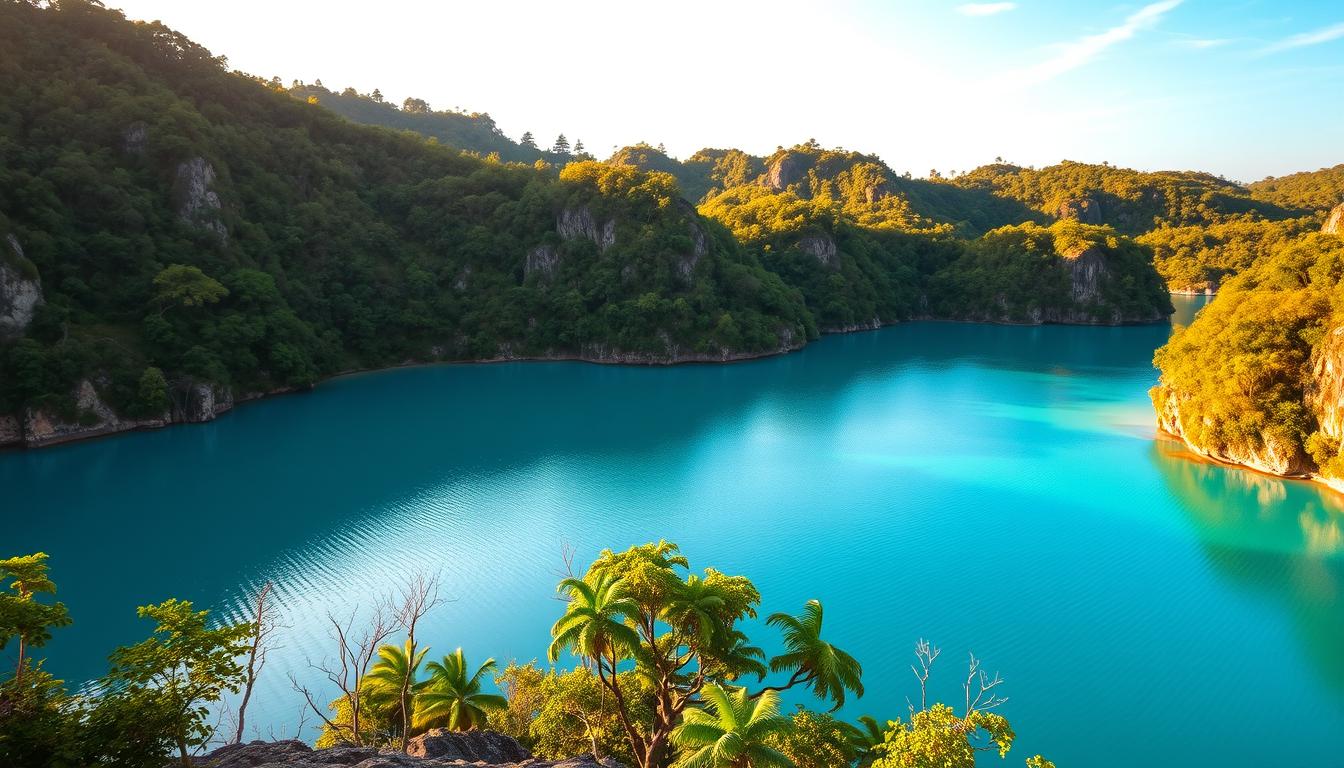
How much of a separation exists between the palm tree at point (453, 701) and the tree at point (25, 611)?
6.30m

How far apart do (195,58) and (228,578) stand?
2432 inches

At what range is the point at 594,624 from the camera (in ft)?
32.7

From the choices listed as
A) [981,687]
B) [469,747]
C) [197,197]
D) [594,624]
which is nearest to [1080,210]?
[197,197]

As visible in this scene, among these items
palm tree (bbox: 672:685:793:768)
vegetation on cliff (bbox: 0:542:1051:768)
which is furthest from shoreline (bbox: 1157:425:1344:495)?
palm tree (bbox: 672:685:793:768)

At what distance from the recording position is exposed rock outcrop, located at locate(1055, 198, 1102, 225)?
129 m

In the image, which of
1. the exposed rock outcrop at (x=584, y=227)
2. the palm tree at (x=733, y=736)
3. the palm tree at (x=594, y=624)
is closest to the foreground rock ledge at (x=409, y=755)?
the palm tree at (x=594, y=624)

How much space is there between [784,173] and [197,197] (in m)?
107

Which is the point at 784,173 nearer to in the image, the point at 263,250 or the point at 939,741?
the point at 263,250

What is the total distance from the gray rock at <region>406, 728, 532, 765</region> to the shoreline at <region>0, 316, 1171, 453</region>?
3557 cm

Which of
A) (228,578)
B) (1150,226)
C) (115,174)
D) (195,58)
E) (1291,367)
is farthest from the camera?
(1150,226)

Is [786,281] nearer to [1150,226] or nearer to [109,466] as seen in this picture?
[109,466]

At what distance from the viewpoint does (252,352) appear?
45844mm

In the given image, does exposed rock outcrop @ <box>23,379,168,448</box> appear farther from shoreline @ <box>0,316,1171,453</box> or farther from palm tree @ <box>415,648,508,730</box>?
palm tree @ <box>415,648,508,730</box>

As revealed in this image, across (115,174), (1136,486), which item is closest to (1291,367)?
(1136,486)
